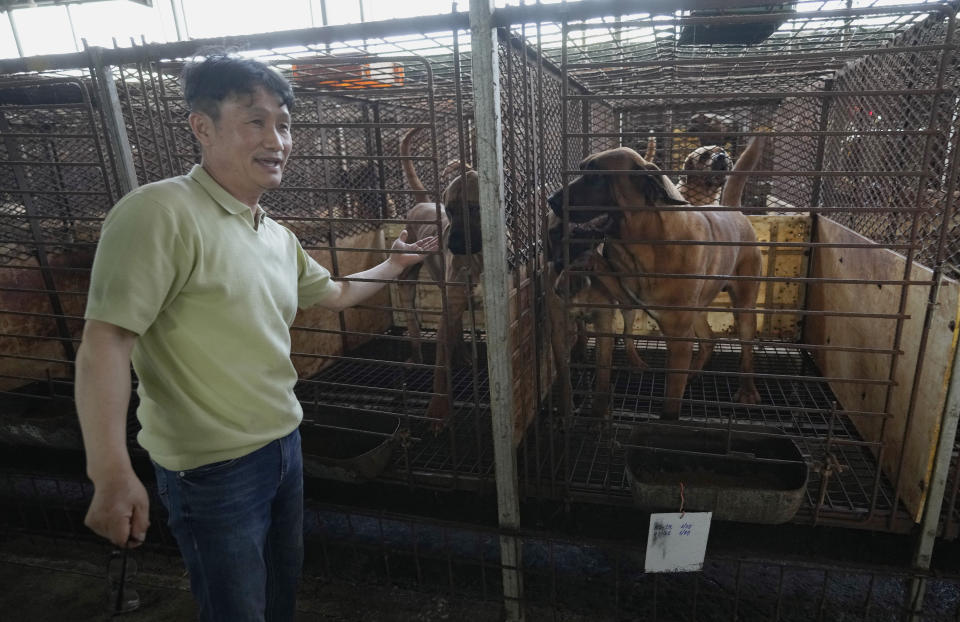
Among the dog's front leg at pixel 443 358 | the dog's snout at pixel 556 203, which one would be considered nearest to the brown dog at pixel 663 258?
the dog's snout at pixel 556 203

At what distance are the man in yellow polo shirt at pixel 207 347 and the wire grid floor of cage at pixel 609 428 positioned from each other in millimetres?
794

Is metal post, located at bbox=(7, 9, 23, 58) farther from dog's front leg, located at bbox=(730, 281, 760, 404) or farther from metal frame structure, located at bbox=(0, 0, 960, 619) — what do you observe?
dog's front leg, located at bbox=(730, 281, 760, 404)

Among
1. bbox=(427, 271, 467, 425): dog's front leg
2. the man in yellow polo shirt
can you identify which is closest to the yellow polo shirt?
the man in yellow polo shirt

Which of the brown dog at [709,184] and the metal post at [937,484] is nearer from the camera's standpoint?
the metal post at [937,484]

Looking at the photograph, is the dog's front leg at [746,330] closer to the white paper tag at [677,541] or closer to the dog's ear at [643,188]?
the dog's ear at [643,188]

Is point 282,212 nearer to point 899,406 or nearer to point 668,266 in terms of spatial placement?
point 668,266

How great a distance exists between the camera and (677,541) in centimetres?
227

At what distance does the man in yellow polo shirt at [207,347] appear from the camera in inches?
53.6

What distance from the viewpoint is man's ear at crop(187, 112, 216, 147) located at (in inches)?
64.1

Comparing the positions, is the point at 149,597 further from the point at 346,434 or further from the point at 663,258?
the point at 663,258

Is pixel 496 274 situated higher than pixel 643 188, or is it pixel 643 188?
pixel 643 188

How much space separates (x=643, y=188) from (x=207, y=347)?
218cm

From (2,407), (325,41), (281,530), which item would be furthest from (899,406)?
(2,407)

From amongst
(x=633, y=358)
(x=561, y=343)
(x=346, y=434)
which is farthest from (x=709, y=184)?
(x=346, y=434)
